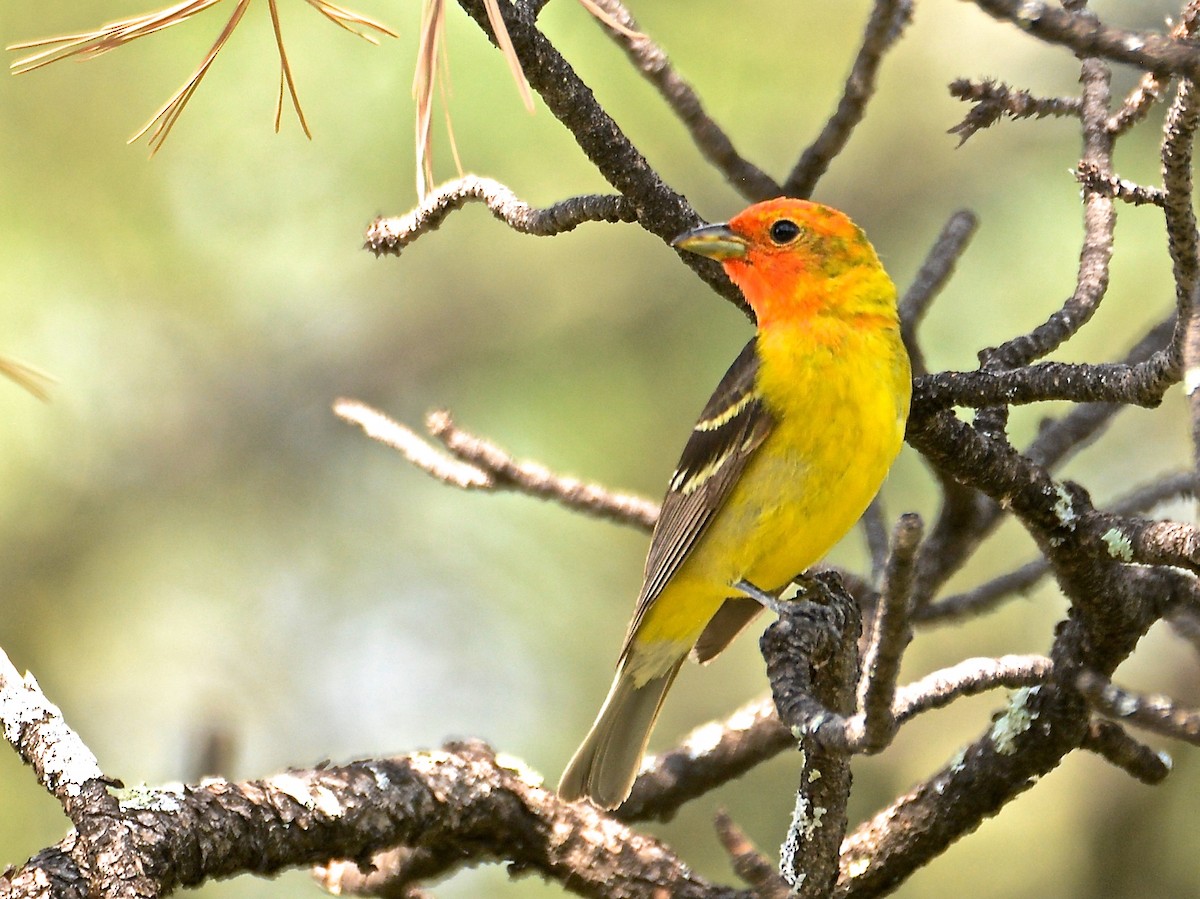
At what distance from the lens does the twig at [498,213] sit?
9.41 feet

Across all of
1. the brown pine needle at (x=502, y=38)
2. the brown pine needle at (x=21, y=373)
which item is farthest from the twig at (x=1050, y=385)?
the brown pine needle at (x=21, y=373)

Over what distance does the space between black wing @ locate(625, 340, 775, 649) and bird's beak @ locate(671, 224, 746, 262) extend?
352 mm

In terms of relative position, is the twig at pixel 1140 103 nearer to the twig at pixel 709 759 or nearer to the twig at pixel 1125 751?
the twig at pixel 1125 751

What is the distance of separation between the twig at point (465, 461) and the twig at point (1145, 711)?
2071 millimetres

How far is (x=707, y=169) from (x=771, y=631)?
349cm

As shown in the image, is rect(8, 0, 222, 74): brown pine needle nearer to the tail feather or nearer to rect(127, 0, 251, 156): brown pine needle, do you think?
rect(127, 0, 251, 156): brown pine needle

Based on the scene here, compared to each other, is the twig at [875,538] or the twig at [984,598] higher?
the twig at [875,538]

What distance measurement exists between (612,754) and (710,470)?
86cm

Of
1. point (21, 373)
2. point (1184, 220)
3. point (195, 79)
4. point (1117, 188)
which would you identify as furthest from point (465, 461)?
point (1184, 220)

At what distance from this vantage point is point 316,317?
6102 millimetres

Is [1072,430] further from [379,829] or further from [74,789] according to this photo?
[74,789]

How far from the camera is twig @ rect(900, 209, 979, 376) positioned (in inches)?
154

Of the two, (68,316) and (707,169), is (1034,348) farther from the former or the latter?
(68,316)

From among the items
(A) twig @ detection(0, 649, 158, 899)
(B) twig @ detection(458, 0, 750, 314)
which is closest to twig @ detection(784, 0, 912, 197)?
(B) twig @ detection(458, 0, 750, 314)
